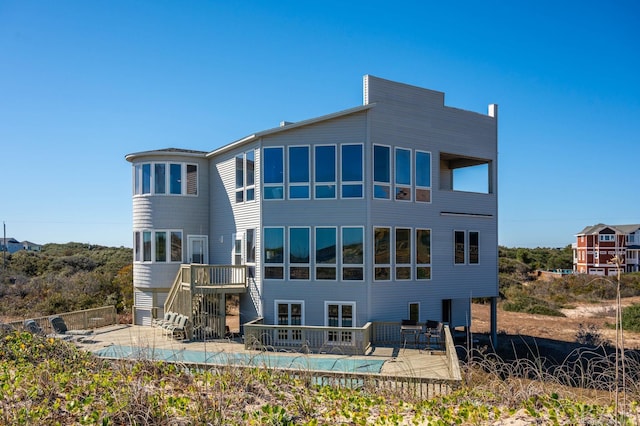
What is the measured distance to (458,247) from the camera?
60.1 feet

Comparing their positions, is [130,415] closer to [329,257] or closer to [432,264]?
[329,257]

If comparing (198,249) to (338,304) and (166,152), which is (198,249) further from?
(338,304)

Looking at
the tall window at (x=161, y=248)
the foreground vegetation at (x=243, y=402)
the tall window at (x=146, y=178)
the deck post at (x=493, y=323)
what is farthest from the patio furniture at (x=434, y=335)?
the tall window at (x=146, y=178)

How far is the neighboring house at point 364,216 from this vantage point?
1644 cm

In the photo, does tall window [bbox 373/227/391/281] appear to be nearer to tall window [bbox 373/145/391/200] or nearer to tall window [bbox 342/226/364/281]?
tall window [bbox 342/226/364/281]

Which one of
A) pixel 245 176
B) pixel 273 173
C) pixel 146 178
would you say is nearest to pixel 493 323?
pixel 273 173

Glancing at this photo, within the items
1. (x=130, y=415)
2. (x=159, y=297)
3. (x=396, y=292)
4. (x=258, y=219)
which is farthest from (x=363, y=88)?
(x=130, y=415)

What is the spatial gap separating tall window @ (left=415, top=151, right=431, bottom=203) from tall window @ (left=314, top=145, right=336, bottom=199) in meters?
3.23

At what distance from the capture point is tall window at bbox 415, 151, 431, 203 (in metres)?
17.4

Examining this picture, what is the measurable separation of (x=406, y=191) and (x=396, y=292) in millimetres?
3705

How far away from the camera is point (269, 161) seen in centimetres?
1717

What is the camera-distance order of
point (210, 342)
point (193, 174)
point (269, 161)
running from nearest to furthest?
point (210, 342), point (269, 161), point (193, 174)

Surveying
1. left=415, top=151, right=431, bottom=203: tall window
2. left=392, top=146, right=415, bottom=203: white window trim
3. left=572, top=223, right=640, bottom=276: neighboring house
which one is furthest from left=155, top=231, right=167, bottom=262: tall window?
left=572, top=223, right=640, bottom=276: neighboring house

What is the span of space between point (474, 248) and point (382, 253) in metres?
4.63
